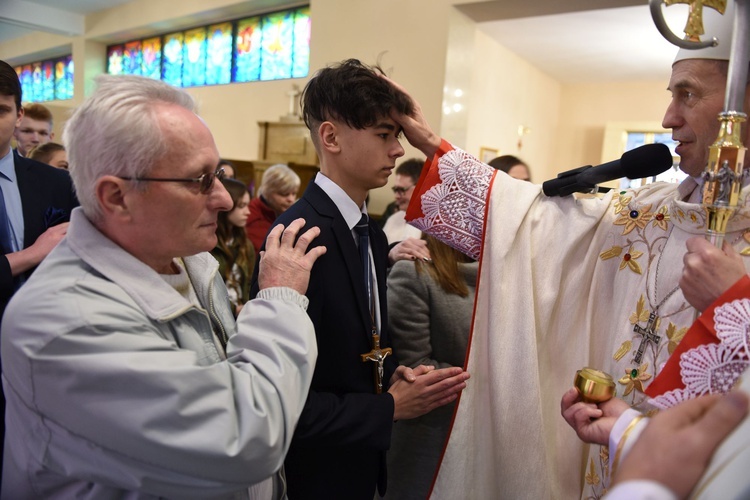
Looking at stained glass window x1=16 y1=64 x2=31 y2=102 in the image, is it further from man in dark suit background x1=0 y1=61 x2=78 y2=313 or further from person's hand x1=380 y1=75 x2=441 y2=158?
person's hand x1=380 y1=75 x2=441 y2=158

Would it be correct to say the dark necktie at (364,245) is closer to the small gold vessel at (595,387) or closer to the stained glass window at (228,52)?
the small gold vessel at (595,387)

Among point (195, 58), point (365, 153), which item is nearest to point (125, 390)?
point (365, 153)

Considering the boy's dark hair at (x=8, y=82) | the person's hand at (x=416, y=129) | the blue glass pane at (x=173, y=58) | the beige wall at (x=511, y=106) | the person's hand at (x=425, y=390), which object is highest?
the blue glass pane at (x=173, y=58)

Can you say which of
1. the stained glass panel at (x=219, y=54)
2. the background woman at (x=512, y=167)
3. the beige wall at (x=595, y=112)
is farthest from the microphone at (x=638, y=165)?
the stained glass panel at (x=219, y=54)

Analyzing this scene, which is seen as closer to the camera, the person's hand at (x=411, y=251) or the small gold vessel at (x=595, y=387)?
the small gold vessel at (x=595, y=387)

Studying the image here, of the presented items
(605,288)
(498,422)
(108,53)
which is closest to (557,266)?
(605,288)

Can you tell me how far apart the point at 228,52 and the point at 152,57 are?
2263 millimetres

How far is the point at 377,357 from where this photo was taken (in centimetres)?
158

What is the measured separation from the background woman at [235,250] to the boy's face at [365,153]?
67.7 inches

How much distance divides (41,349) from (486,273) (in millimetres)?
1173

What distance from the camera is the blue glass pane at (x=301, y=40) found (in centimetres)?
930

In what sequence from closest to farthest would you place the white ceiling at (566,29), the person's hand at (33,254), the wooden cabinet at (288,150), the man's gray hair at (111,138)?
1. the man's gray hair at (111,138)
2. the person's hand at (33,254)
3. the white ceiling at (566,29)
4. the wooden cabinet at (288,150)

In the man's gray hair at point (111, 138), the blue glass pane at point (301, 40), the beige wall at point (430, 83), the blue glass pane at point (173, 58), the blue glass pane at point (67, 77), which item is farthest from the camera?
the blue glass pane at point (67, 77)

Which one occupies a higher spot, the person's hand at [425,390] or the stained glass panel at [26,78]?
the stained glass panel at [26,78]
